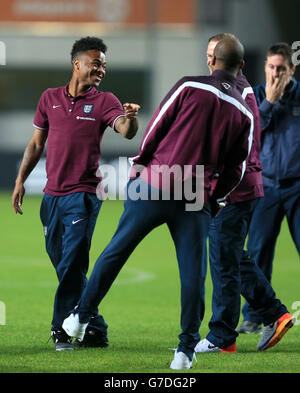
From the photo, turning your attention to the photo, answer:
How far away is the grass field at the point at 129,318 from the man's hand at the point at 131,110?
1743 millimetres

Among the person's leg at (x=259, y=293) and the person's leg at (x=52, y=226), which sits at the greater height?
the person's leg at (x=52, y=226)

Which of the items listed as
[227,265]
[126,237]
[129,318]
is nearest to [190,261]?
[126,237]

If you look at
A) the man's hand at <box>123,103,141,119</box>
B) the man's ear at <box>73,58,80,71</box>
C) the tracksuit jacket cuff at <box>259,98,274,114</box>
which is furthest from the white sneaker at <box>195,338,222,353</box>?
the man's ear at <box>73,58,80,71</box>

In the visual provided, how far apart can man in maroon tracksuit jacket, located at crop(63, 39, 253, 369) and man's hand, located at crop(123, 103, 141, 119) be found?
8.9 inches

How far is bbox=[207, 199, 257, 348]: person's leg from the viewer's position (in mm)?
7223

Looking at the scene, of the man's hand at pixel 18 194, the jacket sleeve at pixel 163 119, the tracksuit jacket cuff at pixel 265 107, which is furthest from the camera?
the tracksuit jacket cuff at pixel 265 107

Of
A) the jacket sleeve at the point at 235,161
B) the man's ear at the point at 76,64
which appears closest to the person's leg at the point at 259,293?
the jacket sleeve at the point at 235,161

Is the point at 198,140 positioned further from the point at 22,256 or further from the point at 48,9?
the point at 48,9

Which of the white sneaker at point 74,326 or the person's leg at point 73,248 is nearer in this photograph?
the white sneaker at point 74,326

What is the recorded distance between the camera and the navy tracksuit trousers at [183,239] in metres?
6.23

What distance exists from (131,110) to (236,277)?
1.68 m

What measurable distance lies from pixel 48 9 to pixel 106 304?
26576 mm

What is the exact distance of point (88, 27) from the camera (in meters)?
34.8

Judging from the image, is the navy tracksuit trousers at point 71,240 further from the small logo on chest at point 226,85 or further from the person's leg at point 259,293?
the small logo on chest at point 226,85
